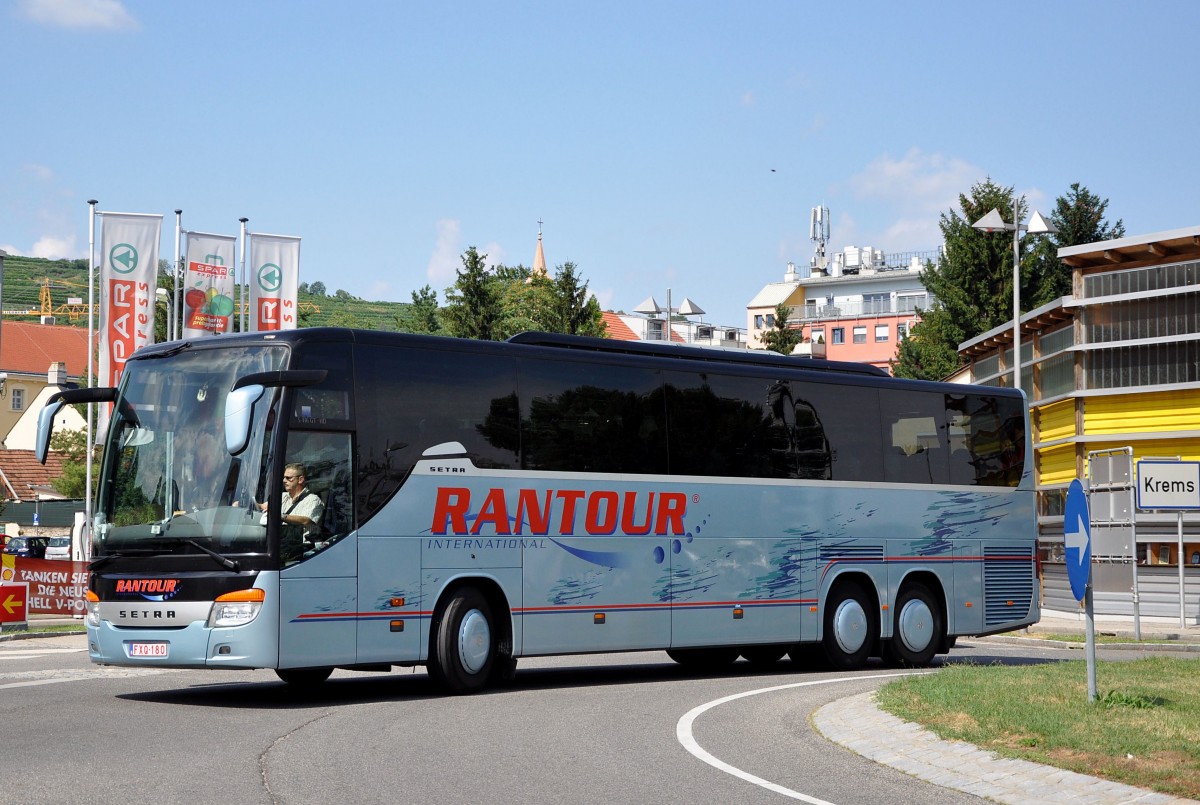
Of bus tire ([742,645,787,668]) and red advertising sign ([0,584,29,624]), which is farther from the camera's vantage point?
red advertising sign ([0,584,29,624])

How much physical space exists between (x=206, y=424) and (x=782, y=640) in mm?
8392

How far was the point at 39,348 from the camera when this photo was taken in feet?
Answer: 430

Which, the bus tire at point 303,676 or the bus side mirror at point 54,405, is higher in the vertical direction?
the bus side mirror at point 54,405

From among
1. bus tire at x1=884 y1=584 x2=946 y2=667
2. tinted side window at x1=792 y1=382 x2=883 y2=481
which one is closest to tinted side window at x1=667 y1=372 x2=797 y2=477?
tinted side window at x1=792 y1=382 x2=883 y2=481

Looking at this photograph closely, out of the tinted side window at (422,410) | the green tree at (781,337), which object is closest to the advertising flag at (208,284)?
the tinted side window at (422,410)

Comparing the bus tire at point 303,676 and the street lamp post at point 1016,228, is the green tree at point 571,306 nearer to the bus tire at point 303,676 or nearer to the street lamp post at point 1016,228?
the street lamp post at point 1016,228

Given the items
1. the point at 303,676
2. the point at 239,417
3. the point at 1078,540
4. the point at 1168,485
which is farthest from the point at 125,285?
the point at 1078,540

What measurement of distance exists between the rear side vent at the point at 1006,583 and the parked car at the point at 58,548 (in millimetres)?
51904

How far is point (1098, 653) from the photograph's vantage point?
83.9 feet

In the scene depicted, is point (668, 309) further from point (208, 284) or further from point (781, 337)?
point (208, 284)

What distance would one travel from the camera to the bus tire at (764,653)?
20.5 m

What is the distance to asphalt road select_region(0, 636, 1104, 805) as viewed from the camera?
9414 mm

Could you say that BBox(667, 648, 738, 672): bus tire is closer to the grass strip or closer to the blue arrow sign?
the grass strip

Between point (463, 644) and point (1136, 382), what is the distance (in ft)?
90.5
